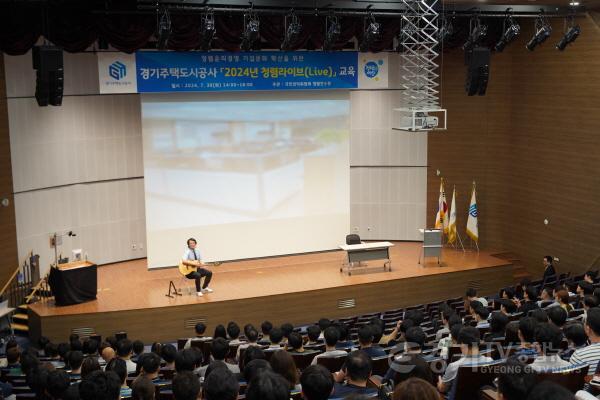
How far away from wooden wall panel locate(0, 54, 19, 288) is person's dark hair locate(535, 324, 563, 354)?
33.7ft

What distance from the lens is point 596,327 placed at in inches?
221

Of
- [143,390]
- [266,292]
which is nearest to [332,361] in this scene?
[143,390]

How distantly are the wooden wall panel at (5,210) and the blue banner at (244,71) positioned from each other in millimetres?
2438

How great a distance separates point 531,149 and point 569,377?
37.4ft

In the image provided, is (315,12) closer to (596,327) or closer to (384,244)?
(384,244)

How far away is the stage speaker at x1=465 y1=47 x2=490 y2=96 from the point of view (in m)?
12.7

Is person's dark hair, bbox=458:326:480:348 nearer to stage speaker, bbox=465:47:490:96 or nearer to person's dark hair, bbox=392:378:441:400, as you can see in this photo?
person's dark hair, bbox=392:378:441:400

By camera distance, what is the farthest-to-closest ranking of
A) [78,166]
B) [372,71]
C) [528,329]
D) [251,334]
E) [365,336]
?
1. [372,71]
2. [78,166]
3. [251,334]
4. [365,336]
5. [528,329]

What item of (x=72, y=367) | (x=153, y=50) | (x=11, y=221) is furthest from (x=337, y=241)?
(x=72, y=367)

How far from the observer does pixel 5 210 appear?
13094 millimetres

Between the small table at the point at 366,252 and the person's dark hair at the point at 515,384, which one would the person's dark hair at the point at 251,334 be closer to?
the person's dark hair at the point at 515,384

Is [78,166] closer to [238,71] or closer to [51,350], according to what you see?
[238,71]

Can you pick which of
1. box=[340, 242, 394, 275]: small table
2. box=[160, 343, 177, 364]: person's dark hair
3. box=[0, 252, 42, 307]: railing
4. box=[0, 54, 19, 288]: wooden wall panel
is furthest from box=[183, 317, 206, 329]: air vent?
box=[160, 343, 177, 364]: person's dark hair

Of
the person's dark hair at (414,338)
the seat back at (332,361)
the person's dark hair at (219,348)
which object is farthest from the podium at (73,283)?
the person's dark hair at (414,338)
